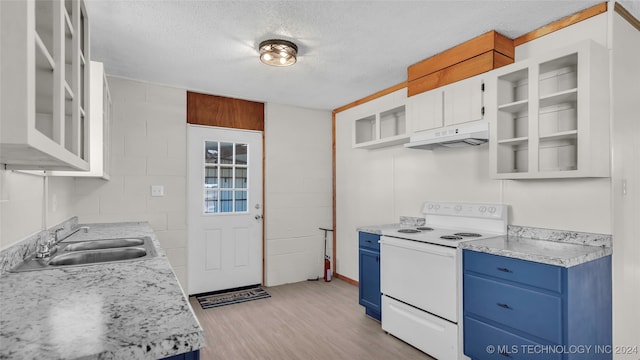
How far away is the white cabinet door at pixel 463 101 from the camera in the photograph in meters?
2.51

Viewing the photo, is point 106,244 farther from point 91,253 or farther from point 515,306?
point 515,306

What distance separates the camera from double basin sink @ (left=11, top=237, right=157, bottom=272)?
1.64 m

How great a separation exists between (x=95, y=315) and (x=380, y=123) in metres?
3.10

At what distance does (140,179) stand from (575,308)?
12.4 feet

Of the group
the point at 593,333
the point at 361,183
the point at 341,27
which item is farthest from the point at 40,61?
the point at 361,183

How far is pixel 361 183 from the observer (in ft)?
14.2

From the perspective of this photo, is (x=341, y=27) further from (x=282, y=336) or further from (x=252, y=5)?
(x=282, y=336)

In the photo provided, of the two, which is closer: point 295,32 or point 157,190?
point 295,32

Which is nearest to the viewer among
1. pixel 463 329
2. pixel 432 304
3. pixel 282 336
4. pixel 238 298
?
pixel 463 329

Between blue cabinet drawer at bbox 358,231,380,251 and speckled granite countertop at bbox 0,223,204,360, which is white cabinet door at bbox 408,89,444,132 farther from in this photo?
speckled granite countertop at bbox 0,223,204,360

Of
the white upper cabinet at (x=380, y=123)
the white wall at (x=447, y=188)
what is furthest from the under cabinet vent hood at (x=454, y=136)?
the white upper cabinet at (x=380, y=123)

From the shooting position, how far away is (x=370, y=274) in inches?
128

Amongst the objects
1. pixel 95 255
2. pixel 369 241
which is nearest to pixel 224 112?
pixel 369 241

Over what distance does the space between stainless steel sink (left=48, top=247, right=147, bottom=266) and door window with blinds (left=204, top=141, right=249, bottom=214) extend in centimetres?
187
